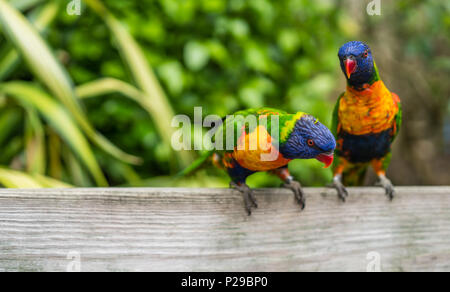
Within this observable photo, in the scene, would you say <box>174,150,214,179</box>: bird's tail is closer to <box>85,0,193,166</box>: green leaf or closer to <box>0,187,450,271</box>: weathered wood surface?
<box>0,187,450,271</box>: weathered wood surface

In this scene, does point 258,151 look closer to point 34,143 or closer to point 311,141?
point 311,141

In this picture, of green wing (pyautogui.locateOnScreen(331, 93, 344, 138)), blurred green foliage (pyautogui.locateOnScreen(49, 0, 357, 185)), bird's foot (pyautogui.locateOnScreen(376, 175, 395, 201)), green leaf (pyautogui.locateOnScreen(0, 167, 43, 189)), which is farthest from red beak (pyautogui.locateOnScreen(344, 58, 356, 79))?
blurred green foliage (pyautogui.locateOnScreen(49, 0, 357, 185))

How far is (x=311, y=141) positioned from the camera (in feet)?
2.15

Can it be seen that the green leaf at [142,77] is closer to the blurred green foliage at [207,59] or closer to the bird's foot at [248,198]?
the blurred green foliage at [207,59]

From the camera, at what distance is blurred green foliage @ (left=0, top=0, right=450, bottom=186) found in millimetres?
1862

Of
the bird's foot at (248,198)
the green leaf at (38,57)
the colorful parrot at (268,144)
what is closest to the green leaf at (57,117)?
the green leaf at (38,57)

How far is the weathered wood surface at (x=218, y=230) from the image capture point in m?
0.78

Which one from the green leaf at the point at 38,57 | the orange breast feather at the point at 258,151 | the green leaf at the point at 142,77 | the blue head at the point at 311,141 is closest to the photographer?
the blue head at the point at 311,141

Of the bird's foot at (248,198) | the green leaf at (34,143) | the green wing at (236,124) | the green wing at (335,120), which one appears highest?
the green leaf at (34,143)

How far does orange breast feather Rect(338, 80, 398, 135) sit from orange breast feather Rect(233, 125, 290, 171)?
255mm

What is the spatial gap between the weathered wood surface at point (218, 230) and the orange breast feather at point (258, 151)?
3.7 inches

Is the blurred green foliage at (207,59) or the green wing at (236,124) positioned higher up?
the blurred green foliage at (207,59)

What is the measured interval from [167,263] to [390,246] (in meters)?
0.49

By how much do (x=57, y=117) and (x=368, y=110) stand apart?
0.95 meters
